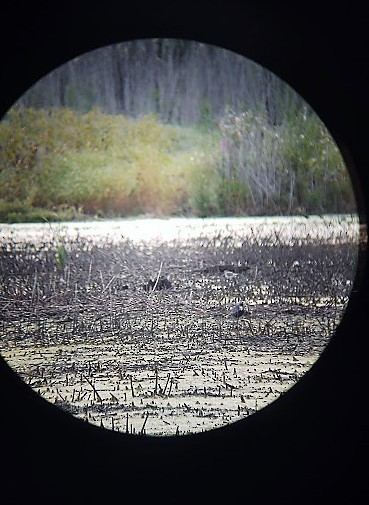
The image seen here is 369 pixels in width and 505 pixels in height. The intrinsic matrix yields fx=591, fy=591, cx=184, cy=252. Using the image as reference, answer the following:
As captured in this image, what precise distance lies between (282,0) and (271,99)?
16.2 inches

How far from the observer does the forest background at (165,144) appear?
5.81 feet

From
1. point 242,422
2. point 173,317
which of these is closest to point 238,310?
point 173,317

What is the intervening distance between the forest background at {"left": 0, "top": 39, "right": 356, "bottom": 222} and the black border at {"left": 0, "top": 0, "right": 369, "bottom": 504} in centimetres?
31

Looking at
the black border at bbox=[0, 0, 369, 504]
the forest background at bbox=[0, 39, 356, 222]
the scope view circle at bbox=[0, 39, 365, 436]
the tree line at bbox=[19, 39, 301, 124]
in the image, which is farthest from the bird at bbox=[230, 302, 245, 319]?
the tree line at bbox=[19, 39, 301, 124]

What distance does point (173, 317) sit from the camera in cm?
185

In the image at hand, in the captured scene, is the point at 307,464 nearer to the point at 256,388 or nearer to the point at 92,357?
the point at 256,388

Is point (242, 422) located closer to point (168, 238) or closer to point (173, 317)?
point (173, 317)

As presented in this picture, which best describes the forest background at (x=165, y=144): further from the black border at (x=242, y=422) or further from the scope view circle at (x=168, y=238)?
the black border at (x=242, y=422)

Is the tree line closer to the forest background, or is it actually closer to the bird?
the forest background

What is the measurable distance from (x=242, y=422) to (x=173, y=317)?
0.48 metres

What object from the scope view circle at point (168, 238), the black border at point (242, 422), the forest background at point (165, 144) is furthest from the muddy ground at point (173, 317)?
the black border at point (242, 422)

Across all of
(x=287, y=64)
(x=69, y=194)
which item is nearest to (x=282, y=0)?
(x=287, y=64)

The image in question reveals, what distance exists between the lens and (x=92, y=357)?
184 centimetres

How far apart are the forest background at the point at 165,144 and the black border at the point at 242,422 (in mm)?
309
